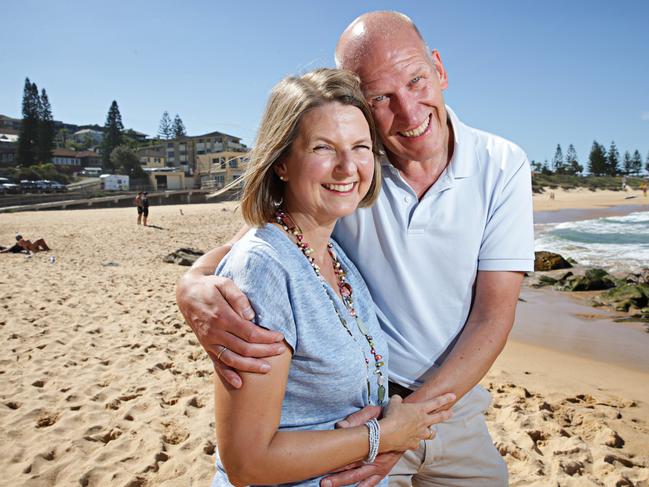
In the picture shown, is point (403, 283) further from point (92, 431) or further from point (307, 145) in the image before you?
point (92, 431)

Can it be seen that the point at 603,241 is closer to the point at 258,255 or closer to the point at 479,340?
the point at 479,340

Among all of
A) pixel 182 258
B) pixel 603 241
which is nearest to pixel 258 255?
pixel 182 258

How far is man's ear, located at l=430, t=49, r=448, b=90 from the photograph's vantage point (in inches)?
85.0

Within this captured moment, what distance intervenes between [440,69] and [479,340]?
1139 millimetres

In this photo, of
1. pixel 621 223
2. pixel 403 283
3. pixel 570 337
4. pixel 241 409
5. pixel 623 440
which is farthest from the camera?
Result: pixel 621 223

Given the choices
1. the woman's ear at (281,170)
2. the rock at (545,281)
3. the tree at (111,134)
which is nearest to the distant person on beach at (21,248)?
the rock at (545,281)

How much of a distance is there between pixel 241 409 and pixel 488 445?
3.98 feet

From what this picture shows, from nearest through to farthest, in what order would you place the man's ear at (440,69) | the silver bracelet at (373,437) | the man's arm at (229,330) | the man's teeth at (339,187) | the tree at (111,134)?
the man's arm at (229,330)
the silver bracelet at (373,437)
the man's teeth at (339,187)
the man's ear at (440,69)
the tree at (111,134)

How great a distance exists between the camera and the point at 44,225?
83.5 ft

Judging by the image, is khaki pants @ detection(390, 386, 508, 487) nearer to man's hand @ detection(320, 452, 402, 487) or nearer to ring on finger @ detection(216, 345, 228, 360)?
man's hand @ detection(320, 452, 402, 487)

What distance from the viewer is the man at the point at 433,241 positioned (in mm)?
1948

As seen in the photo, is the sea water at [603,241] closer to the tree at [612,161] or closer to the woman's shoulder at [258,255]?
the woman's shoulder at [258,255]

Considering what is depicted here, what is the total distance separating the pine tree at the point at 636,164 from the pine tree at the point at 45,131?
396 ft

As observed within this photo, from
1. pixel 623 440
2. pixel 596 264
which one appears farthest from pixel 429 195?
pixel 596 264
